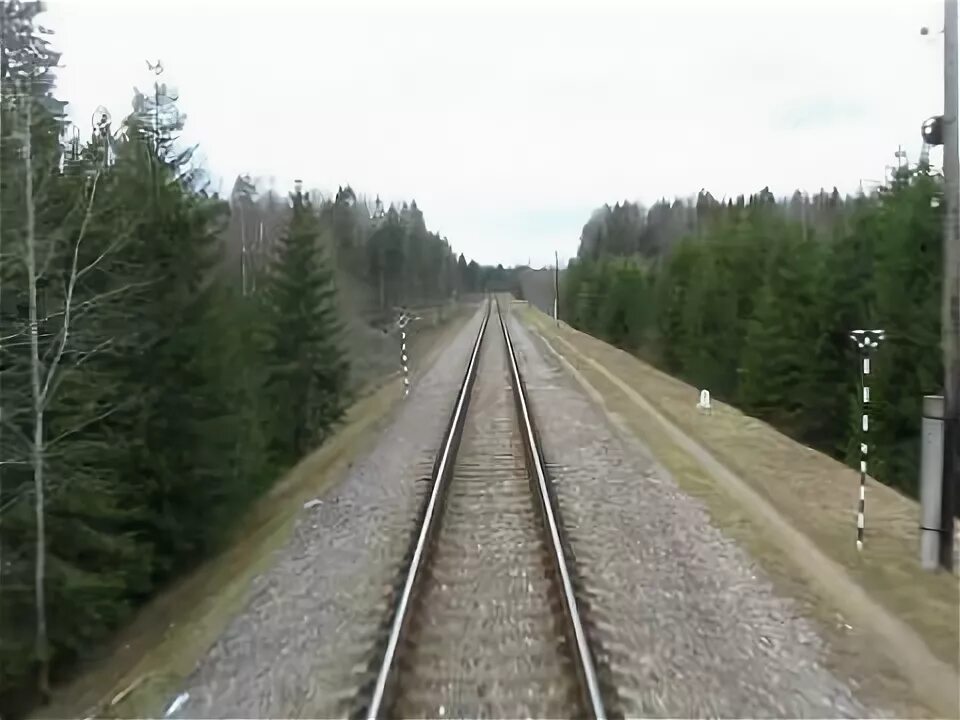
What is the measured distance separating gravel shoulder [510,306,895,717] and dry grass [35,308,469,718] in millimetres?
3288

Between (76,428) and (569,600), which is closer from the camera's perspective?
(569,600)

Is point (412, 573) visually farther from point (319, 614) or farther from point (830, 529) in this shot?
point (830, 529)

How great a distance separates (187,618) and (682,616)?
4904 millimetres

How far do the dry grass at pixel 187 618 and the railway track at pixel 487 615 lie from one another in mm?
1674

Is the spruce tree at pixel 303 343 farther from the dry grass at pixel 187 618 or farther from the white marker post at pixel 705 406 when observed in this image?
the white marker post at pixel 705 406

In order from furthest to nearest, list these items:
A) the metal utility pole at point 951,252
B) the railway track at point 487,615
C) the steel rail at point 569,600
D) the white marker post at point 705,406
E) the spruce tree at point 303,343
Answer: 1. the spruce tree at point 303,343
2. the white marker post at point 705,406
3. the metal utility pole at point 951,252
4. the railway track at point 487,615
5. the steel rail at point 569,600

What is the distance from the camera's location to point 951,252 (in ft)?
23.3

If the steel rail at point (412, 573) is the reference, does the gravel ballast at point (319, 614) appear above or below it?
below

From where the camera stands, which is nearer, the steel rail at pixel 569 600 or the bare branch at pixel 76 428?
the steel rail at pixel 569 600

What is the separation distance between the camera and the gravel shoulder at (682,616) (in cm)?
562

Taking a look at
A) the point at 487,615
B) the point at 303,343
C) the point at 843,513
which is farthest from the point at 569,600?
the point at 303,343

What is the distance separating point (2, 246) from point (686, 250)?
37.6m

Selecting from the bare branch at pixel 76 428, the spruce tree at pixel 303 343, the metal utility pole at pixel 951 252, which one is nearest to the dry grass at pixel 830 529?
the metal utility pole at pixel 951 252

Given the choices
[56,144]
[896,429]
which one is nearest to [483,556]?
[56,144]
